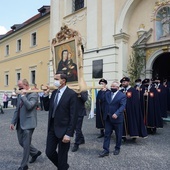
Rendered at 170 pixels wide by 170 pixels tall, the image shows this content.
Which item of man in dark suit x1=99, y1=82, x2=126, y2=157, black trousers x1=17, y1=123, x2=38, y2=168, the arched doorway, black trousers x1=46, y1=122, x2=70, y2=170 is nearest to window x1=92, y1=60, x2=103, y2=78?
the arched doorway

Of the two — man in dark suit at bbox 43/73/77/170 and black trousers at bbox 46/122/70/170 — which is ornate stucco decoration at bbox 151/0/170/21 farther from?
black trousers at bbox 46/122/70/170

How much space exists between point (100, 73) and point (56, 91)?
994 cm

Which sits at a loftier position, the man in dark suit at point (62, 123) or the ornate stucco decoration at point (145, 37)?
the ornate stucco decoration at point (145, 37)

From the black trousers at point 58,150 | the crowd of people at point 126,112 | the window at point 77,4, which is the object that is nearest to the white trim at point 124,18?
the window at point 77,4

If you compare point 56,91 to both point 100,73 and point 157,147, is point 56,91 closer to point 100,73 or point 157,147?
point 157,147

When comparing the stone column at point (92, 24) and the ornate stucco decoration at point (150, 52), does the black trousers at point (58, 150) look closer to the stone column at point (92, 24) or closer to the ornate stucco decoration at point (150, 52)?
the ornate stucco decoration at point (150, 52)

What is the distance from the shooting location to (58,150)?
3.71 m

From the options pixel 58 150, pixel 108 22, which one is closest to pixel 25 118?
pixel 58 150

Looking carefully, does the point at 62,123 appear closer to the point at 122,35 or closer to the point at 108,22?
the point at 122,35

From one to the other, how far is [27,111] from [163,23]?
9798 millimetres

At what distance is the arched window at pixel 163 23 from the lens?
38.2 ft

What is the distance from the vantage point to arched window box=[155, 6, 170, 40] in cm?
1163

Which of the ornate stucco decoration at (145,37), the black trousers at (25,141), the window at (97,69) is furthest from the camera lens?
the window at (97,69)

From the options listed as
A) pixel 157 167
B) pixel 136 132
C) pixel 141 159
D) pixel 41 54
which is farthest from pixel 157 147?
pixel 41 54
